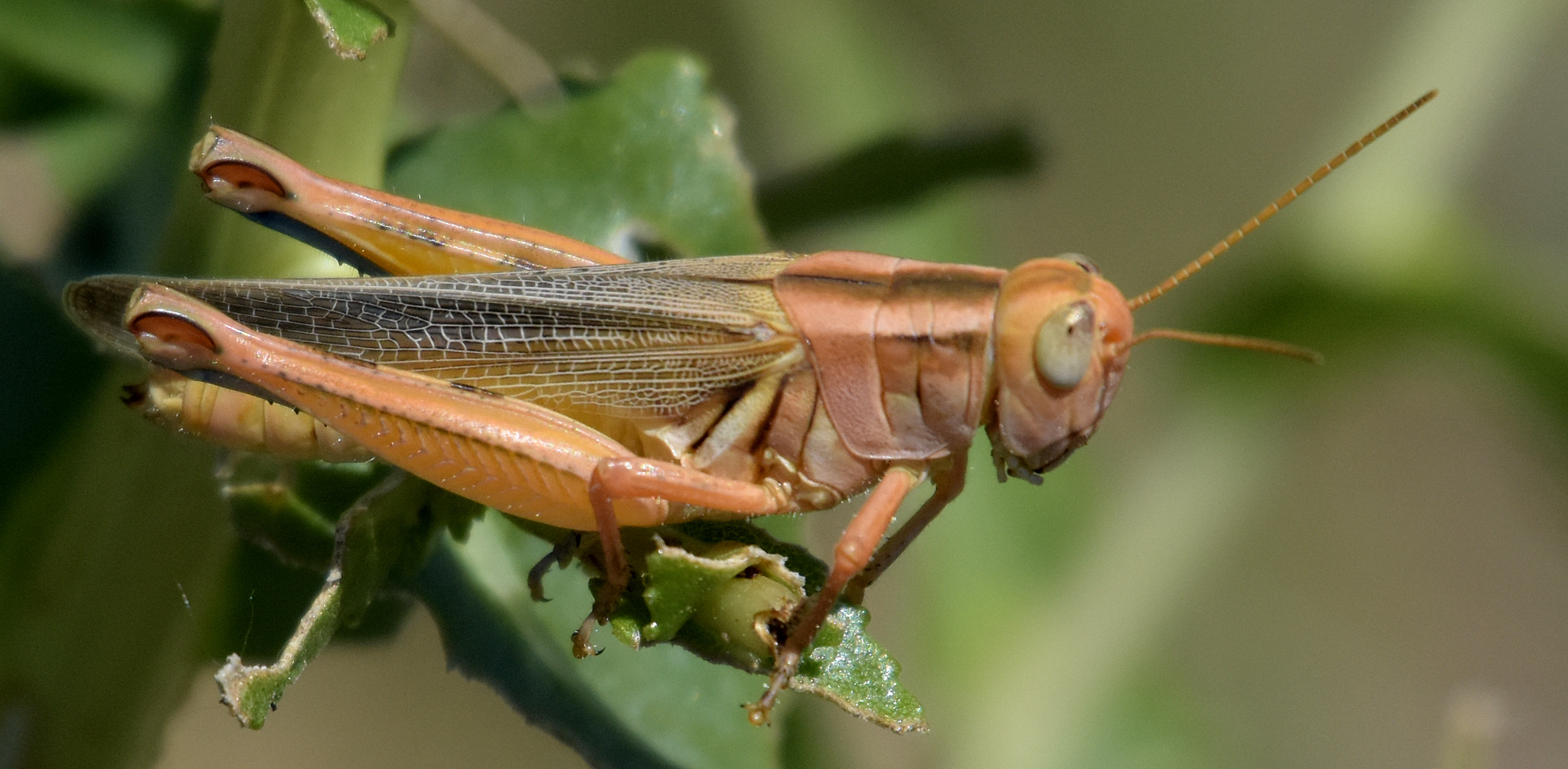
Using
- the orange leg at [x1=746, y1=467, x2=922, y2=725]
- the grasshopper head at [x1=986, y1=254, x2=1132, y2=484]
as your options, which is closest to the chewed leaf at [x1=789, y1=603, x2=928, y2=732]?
the orange leg at [x1=746, y1=467, x2=922, y2=725]

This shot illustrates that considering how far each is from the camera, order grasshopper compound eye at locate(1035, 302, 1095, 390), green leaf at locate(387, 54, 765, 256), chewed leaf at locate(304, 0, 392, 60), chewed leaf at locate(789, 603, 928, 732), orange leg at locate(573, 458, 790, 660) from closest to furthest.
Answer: chewed leaf at locate(304, 0, 392, 60), chewed leaf at locate(789, 603, 928, 732), orange leg at locate(573, 458, 790, 660), grasshopper compound eye at locate(1035, 302, 1095, 390), green leaf at locate(387, 54, 765, 256)

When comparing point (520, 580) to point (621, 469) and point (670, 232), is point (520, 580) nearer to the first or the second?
point (621, 469)

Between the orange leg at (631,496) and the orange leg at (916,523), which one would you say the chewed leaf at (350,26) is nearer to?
the orange leg at (631,496)

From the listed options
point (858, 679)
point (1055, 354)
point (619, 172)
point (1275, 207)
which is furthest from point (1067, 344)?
point (619, 172)

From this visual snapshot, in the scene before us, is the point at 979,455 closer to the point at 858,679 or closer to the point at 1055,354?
the point at 1055,354

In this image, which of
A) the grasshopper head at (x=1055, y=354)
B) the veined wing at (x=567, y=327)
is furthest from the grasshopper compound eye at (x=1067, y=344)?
the veined wing at (x=567, y=327)

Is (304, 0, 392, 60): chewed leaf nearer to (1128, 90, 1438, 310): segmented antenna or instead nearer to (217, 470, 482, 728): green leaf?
(217, 470, 482, 728): green leaf

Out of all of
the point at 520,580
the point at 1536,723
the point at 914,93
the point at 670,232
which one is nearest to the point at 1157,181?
the point at 1536,723
